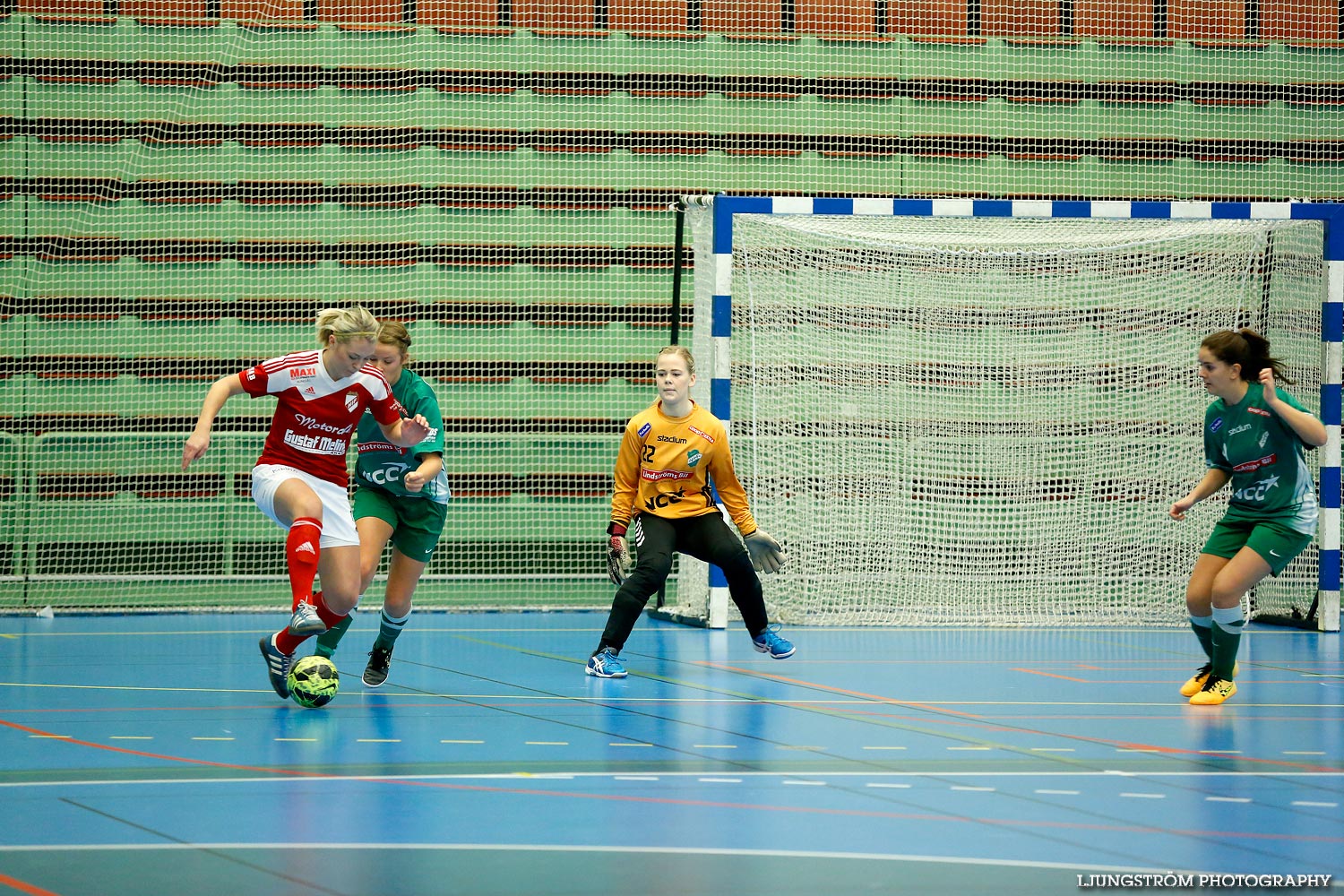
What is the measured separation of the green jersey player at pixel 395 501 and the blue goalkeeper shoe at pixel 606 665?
2.76 feet

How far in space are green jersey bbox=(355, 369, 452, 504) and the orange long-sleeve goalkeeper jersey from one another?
0.90 metres

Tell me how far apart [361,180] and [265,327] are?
1.40m

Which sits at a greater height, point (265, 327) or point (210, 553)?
point (265, 327)

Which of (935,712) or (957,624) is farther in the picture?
(957,624)

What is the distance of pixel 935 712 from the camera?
5453 mm

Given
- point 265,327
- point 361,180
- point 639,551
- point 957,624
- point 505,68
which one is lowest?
point 957,624

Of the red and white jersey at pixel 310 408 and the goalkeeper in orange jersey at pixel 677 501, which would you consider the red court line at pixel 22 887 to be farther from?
the goalkeeper in orange jersey at pixel 677 501

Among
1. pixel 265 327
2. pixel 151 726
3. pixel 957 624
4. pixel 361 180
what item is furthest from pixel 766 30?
pixel 151 726

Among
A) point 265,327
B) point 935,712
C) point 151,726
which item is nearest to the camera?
point 151,726

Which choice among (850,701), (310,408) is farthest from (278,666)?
(850,701)

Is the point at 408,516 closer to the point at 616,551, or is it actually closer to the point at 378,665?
the point at 378,665

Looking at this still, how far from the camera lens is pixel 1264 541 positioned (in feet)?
18.8

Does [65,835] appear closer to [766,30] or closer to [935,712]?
[935,712]

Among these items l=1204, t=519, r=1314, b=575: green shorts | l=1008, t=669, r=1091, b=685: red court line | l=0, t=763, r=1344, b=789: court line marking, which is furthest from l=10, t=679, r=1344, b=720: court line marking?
l=0, t=763, r=1344, b=789: court line marking
